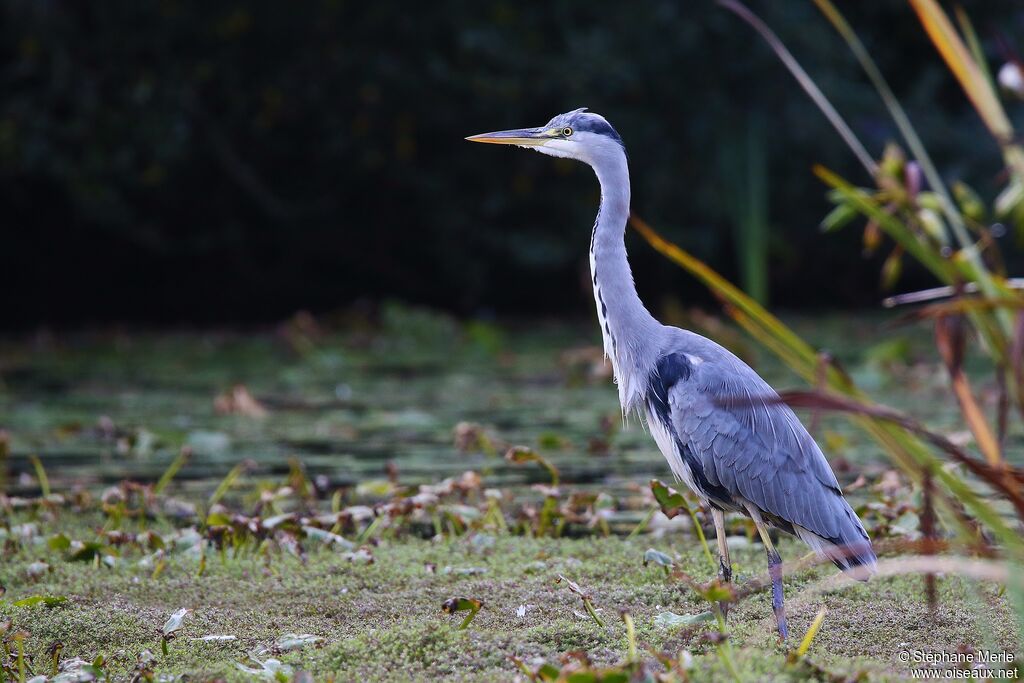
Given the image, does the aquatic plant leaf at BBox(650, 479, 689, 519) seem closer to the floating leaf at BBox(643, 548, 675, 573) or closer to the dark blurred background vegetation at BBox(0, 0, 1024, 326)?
the floating leaf at BBox(643, 548, 675, 573)

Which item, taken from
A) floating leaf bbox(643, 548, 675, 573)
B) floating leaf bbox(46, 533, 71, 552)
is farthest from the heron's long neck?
floating leaf bbox(46, 533, 71, 552)

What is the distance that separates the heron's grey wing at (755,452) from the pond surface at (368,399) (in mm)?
662

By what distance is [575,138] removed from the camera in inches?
151

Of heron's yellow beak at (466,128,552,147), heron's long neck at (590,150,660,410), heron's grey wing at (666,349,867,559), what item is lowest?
heron's grey wing at (666,349,867,559)

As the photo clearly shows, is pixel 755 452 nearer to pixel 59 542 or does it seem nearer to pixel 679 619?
pixel 679 619

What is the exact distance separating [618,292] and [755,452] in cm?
64

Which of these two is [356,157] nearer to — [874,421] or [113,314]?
[113,314]

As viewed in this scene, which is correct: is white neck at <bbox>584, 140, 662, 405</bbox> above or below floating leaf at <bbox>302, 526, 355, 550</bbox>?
above

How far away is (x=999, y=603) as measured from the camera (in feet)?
11.0

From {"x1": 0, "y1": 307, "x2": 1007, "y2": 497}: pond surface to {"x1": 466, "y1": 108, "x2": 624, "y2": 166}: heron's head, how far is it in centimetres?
102

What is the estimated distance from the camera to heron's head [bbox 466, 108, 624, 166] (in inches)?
149

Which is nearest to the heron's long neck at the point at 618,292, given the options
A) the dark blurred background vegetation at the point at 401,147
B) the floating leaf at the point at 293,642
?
the floating leaf at the point at 293,642

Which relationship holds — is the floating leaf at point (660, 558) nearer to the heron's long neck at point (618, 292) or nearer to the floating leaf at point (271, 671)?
the heron's long neck at point (618, 292)

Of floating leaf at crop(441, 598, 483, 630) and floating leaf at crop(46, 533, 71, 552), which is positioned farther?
floating leaf at crop(46, 533, 71, 552)
